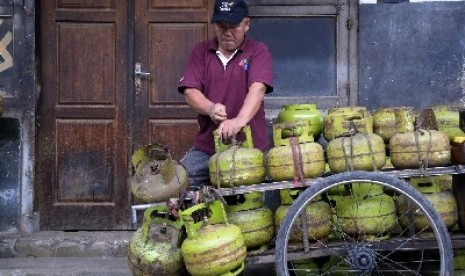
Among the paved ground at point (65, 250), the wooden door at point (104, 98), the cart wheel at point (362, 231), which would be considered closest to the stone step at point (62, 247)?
the paved ground at point (65, 250)

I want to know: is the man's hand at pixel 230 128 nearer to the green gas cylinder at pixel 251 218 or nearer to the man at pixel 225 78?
the man at pixel 225 78

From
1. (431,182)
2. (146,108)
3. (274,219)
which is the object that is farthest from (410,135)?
(146,108)

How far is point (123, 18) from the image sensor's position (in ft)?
22.4

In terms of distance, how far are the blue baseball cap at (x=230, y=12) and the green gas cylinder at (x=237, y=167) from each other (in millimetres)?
920

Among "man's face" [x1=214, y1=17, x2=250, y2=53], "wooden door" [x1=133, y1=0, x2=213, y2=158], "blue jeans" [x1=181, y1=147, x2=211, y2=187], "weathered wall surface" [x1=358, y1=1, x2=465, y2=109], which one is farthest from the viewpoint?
"wooden door" [x1=133, y1=0, x2=213, y2=158]

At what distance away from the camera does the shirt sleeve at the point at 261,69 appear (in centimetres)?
509

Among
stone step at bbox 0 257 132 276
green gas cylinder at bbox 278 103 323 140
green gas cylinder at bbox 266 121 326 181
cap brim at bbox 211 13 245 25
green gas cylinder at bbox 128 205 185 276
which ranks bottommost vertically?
stone step at bbox 0 257 132 276

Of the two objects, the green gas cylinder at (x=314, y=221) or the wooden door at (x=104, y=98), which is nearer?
the green gas cylinder at (x=314, y=221)

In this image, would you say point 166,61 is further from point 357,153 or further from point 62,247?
point 357,153

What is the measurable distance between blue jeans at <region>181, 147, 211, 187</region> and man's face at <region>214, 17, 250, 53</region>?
0.83 metres

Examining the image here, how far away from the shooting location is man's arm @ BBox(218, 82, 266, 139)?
4802mm

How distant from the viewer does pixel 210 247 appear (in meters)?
4.36

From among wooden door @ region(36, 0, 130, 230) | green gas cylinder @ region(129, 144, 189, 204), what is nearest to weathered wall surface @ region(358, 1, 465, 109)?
wooden door @ region(36, 0, 130, 230)

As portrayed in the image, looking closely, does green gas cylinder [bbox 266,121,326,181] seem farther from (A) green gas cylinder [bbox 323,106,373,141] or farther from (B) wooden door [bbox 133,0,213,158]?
(B) wooden door [bbox 133,0,213,158]
